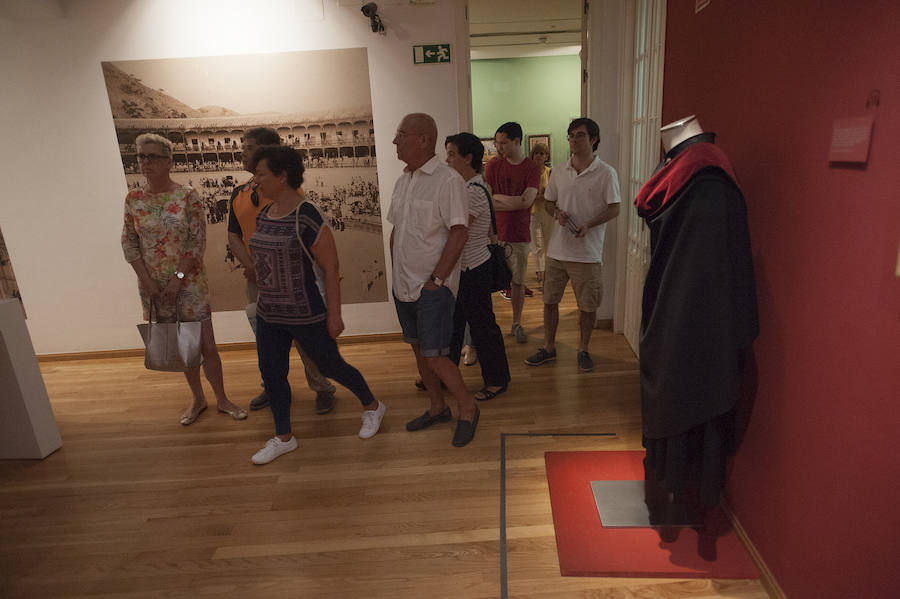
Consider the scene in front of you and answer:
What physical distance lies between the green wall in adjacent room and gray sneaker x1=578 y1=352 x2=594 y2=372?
20.0 ft

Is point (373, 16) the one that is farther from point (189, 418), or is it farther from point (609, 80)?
point (189, 418)

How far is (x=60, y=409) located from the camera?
12.3 feet

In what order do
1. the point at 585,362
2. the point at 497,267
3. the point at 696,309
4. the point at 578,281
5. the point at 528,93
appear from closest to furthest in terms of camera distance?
1. the point at 696,309
2. the point at 497,267
3. the point at 578,281
4. the point at 585,362
5. the point at 528,93

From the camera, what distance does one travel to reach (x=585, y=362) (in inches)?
149

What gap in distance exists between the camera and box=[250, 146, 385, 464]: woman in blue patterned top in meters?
2.52

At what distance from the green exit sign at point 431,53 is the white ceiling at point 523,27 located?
2.71m

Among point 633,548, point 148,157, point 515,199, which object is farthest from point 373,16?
A: point 633,548

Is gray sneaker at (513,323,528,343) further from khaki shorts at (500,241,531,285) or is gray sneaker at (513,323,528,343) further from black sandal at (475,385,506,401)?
black sandal at (475,385,506,401)

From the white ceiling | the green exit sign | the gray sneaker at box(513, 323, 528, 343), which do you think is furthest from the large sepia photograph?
the white ceiling

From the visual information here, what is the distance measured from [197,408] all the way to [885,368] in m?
3.53

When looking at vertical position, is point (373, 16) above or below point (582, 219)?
above

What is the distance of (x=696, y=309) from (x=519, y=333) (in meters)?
2.71

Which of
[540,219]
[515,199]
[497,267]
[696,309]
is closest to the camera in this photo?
[696,309]

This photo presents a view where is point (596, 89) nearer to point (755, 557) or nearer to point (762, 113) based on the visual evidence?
point (762, 113)
